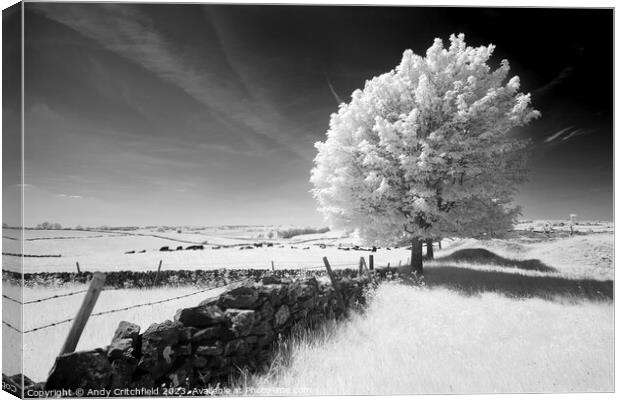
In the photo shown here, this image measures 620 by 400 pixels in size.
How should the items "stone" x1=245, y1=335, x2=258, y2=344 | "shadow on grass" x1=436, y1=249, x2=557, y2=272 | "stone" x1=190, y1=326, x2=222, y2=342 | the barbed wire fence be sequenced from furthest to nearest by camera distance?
"shadow on grass" x1=436, y1=249, x2=557, y2=272 → "stone" x1=245, y1=335, x2=258, y2=344 → "stone" x1=190, y1=326, x2=222, y2=342 → the barbed wire fence

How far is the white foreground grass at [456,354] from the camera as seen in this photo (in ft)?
17.3

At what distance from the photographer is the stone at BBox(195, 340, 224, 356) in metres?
4.69

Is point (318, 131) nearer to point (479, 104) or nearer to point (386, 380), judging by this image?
point (479, 104)

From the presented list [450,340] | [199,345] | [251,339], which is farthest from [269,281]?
[450,340]

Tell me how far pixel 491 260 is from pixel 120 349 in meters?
16.0

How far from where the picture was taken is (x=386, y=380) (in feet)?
17.3

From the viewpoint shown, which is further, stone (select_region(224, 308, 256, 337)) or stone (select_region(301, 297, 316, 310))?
stone (select_region(301, 297, 316, 310))

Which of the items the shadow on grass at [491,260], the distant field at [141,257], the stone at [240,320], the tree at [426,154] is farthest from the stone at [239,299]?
the shadow on grass at [491,260]

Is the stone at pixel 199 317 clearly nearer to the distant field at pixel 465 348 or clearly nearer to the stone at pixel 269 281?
the distant field at pixel 465 348

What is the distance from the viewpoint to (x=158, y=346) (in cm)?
432

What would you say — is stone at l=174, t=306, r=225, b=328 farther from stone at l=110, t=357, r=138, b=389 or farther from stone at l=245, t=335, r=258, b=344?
stone at l=110, t=357, r=138, b=389

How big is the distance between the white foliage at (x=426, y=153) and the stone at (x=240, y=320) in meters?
5.32

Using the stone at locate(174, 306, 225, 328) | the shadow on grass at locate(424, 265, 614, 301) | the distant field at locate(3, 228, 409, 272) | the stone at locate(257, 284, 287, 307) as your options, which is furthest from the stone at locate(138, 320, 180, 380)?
the shadow on grass at locate(424, 265, 614, 301)

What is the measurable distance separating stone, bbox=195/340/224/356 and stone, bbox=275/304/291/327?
47.7 inches
